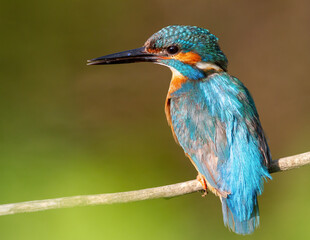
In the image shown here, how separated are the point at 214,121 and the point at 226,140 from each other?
103 mm

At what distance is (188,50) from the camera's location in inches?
79.7

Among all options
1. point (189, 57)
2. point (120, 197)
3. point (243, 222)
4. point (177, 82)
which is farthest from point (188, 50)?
point (120, 197)

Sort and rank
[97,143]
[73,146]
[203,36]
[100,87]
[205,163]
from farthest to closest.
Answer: [100,87], [97,143], [203,36], [205,163], [73,146]

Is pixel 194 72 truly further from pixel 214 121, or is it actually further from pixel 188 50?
pixel 214 121

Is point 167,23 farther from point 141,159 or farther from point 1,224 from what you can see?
point 1,224

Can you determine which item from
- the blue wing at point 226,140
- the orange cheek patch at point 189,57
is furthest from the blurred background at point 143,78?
the orange cheek patch at point 189,57

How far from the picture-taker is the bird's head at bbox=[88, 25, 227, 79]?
2.01 m

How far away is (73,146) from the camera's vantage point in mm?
1659

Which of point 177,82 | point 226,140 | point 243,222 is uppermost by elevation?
point 177,82

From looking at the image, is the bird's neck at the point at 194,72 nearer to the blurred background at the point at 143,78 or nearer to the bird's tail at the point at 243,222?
the blurred background at the point at 143,78

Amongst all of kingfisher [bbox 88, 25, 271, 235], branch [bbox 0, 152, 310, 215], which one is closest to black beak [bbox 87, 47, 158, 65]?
kingfisher [bbox 88, 25, 271, 235]

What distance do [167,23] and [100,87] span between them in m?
0.72

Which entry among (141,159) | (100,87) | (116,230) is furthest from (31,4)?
(116,230)

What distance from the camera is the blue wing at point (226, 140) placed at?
1673mm
